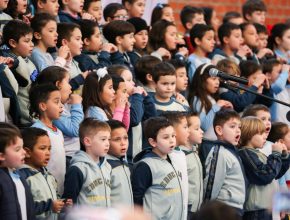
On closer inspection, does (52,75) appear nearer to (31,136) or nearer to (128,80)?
(31,136)

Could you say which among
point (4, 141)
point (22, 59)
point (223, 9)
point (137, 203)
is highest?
point (223, 9)

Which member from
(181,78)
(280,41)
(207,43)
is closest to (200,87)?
(181,78)

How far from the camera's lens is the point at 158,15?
11227mm

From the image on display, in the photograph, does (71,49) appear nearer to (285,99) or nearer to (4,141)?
(4,141)

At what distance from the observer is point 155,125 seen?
25.9 feet

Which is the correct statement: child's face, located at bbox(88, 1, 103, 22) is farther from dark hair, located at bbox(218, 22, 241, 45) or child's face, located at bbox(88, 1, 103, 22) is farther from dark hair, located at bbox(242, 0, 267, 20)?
dark hair, located at bbox(242, 0, 267, 20)

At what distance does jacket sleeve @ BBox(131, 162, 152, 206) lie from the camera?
7660 mm

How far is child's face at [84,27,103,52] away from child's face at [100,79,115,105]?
1.10 metres

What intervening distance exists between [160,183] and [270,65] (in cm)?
347

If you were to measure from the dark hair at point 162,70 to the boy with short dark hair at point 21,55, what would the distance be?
1.28 meters

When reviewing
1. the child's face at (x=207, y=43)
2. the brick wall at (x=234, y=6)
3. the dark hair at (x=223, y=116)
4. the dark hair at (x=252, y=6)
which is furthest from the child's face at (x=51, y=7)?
the brick wall at (x=234, y=6)

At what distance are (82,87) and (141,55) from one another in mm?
1761

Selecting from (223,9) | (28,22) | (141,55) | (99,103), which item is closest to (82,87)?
(99,103)

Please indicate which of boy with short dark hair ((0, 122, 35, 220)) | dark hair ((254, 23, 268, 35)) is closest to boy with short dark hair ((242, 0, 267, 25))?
dark hair ((254, 23, 268, 35))
